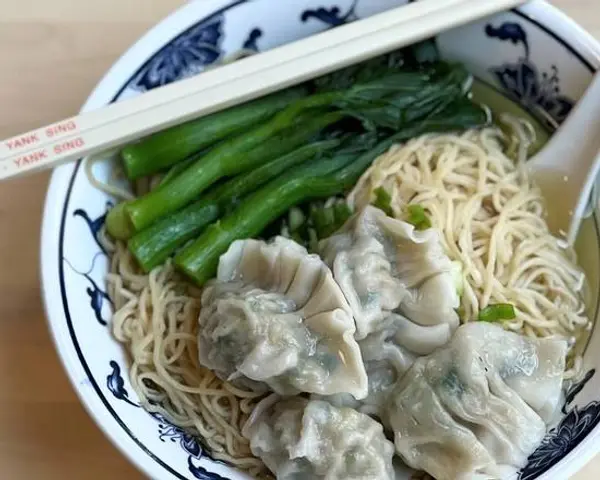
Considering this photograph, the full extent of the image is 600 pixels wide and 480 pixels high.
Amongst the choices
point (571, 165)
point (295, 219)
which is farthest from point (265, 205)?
point (571, 165)

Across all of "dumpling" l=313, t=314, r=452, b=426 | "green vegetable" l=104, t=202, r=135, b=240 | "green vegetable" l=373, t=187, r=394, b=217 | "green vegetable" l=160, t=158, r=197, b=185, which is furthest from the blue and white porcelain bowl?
"green vegetable" l=373, t=187, r=394, b=217

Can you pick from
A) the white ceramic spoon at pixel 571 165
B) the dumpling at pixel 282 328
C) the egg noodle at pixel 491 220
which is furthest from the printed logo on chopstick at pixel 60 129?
the white ceramic spoon at pixel 571 165

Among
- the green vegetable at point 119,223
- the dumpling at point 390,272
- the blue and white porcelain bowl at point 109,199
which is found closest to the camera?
the blue and white porcelain bowl at point 109,199

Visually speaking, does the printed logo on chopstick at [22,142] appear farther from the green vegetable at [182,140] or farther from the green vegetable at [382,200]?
the green vegetable at [382,200]

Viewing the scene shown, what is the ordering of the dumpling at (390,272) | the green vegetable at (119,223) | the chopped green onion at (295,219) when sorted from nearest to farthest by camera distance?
the dumpling at (390,272), the green vegetable at (119,223), the chopped green onion at (295,219)

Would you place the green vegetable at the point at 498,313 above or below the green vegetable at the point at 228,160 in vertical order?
below

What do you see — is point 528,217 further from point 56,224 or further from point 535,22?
point 56,224

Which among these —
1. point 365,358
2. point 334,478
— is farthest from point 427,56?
point 334,478

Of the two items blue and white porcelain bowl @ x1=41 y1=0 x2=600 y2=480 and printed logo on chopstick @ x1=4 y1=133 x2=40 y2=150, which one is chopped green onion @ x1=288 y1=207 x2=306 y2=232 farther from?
printed logo on chopstick @ x1=4 y1=133 x2=40 y2=150
